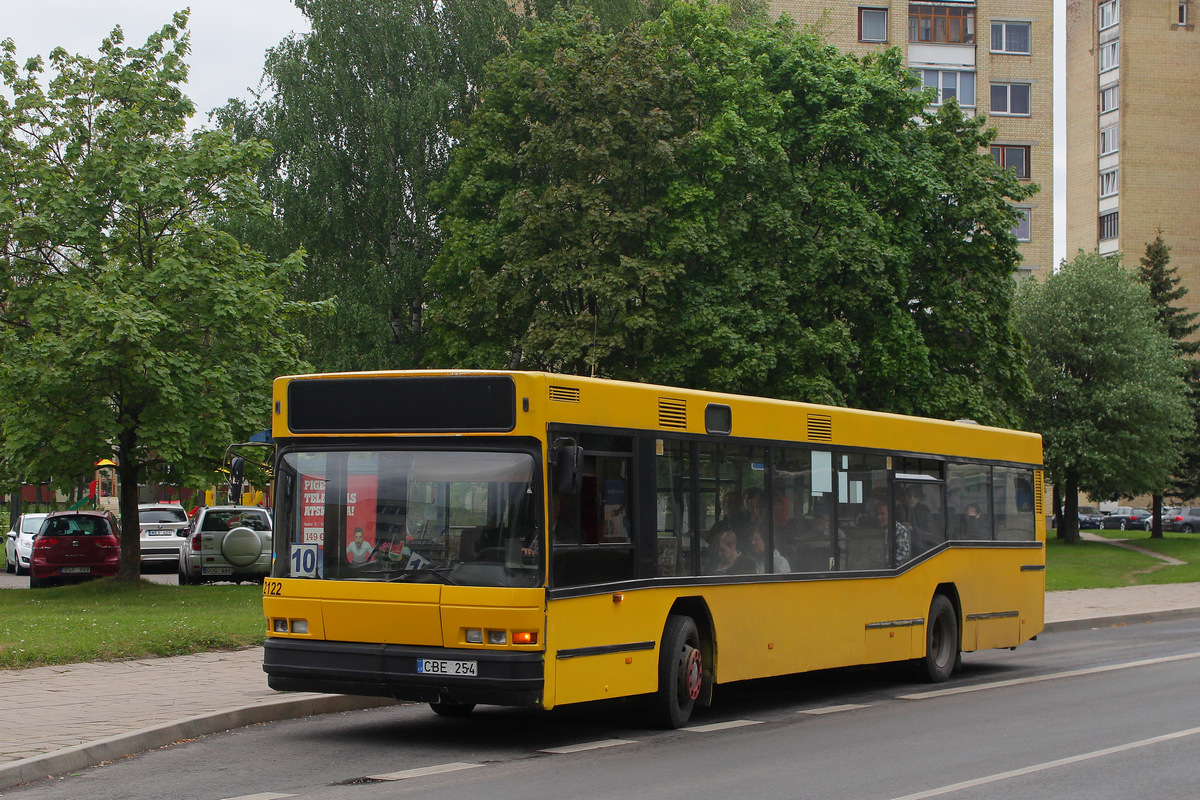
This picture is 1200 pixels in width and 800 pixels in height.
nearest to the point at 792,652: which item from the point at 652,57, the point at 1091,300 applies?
the point at 652,57

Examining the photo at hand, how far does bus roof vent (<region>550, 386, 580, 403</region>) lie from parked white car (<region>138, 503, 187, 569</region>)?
95.9ft

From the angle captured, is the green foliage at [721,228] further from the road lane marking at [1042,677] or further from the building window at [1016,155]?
the building window at [1016,155]

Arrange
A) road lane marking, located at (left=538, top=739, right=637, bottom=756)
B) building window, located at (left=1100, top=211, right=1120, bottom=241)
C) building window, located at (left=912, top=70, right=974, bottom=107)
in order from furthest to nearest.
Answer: building window, located at (left=1100, top=211, right=1120, bottom=241)
building window, located at (left=912, top=70, right=974, bottom=107)
road lane marking, located at (left=538, top=739, right=637, bottom=756)

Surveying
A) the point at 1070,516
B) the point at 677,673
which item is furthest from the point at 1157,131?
the point at 677,673

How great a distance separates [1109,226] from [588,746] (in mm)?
84596

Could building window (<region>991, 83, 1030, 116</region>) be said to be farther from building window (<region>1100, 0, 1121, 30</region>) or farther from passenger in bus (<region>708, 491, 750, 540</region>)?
passenger in bus (<region>708, 491, 750, 540</region>)

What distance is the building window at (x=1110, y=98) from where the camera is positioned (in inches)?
3383

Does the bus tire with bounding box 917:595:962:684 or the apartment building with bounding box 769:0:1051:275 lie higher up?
the apartment building with bounding box 769:0:1051:275

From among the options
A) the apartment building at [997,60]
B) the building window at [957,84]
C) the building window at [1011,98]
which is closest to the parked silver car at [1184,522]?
the apartment building at [997,60]

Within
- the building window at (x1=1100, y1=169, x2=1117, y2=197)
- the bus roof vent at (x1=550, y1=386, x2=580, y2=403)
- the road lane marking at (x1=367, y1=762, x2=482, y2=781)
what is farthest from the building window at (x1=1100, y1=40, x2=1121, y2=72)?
the road lane marking at (x1=367, y1=762, x2=482, y2=781)

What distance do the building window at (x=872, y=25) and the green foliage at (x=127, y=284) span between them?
40463 millimetres

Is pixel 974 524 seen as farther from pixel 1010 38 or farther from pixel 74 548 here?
pixel 1010 38

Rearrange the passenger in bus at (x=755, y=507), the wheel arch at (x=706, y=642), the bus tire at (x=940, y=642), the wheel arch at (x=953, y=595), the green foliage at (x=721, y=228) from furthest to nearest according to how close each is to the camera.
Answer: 1. the green foliage at (x=721, y=228)
2. the wheel arch at (x=953, y=595)
3. the bus tire at (x=940, y=642)
4. the passenger in bus at (x=755, y=507)
5. the wheel arch at (x=706, y=642)

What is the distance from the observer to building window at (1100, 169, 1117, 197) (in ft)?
283
